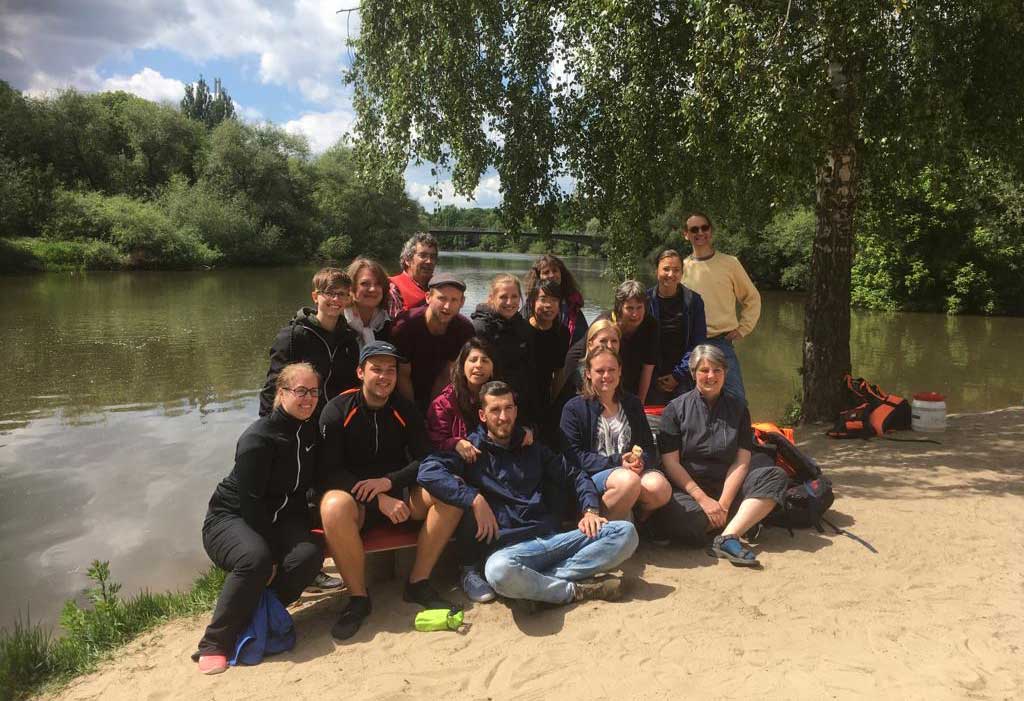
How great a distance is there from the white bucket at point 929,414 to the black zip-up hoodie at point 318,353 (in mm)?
5727

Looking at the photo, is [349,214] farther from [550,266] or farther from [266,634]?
[266,634]

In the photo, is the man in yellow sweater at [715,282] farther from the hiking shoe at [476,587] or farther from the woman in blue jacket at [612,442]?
the hiking shoe at [476,587]

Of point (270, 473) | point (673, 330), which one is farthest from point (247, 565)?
point (673, 330)

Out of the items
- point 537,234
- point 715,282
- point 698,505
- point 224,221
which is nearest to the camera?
point 698,505

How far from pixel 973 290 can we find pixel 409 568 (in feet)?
79.9

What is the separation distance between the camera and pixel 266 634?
3.41 metres

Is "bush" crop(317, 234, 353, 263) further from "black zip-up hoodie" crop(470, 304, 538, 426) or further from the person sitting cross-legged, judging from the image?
the person sitting cross-legged

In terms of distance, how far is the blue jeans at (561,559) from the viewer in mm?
3582

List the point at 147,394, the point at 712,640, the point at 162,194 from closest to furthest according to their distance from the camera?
the point at 712,640, the point at 147,394, the point at 162,194

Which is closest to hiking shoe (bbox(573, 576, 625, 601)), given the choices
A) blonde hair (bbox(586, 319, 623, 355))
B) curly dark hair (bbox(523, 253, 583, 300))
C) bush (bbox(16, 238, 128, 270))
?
blonde hair (bbox(586, 319, 623, 355))

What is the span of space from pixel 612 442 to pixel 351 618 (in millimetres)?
1746

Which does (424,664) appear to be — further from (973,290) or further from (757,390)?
(973,290)

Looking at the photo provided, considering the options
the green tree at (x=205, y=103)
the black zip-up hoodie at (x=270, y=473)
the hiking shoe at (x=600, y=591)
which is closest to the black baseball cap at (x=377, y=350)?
the black zip-up hoodie at (x=270, y=473)

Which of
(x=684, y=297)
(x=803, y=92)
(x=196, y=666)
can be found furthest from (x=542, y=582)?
(x=803, y=92)
